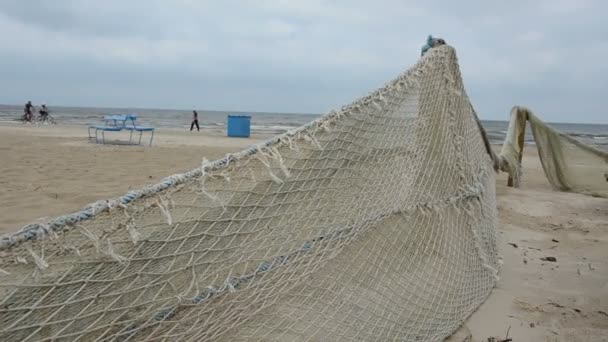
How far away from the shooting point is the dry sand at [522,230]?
→ 2.60m

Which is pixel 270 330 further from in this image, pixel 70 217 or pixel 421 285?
pixel 421 285

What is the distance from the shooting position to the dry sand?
2596mm

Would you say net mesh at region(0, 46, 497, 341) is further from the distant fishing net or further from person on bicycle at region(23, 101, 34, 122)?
person on bicycle at region(23, 101, 34, 122)

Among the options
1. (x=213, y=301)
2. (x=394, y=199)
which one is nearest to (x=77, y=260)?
(x=213, y=301)

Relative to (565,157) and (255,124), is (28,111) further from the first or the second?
(565,157)

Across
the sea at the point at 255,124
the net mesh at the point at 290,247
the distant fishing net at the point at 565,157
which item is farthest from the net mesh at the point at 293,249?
the sea at the point at 255,124

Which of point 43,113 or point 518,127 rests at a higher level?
point 518,127

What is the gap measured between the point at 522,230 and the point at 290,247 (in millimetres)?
3565

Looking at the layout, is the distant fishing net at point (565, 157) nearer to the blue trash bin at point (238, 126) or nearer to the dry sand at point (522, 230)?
the dry sand at point (522, 230)

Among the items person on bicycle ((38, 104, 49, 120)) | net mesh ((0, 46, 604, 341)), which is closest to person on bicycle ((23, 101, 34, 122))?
person on bicycle ((38, 104, 49, 120))

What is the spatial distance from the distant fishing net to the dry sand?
1.12ft

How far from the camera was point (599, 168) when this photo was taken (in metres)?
7.21

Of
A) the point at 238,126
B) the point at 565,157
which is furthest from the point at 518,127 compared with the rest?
the point at 238,126

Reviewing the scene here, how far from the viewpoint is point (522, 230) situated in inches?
185
